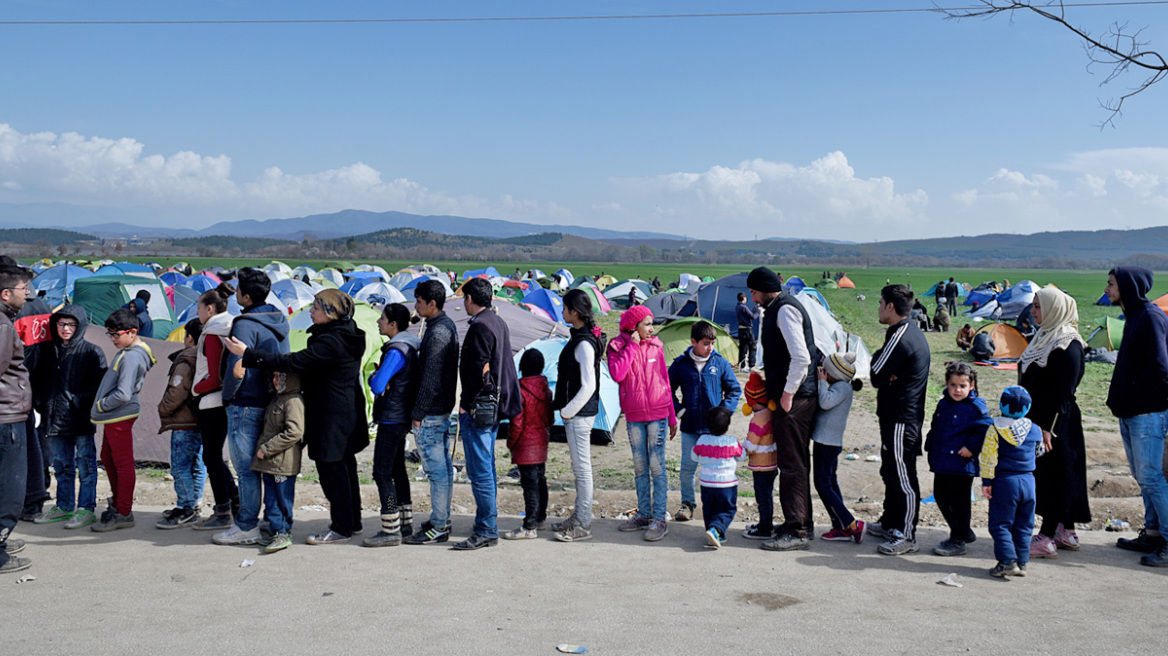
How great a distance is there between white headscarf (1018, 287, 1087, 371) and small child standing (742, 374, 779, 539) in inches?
66.3

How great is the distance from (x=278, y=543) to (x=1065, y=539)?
17.1 feet

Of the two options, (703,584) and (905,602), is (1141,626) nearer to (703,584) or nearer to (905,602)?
(905,602)

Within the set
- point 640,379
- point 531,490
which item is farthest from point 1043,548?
point 531,490

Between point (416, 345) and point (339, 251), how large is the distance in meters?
188

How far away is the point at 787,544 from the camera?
5648 mm

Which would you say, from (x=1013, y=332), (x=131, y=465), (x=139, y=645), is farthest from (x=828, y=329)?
(x=139, y=645)

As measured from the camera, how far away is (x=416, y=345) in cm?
573

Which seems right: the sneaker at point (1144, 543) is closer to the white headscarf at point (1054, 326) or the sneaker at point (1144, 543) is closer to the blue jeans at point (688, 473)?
the white headscarf at point (1054, 326)

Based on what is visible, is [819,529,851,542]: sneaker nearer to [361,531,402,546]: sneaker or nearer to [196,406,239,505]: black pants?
[361,531,402,546]: sneaker

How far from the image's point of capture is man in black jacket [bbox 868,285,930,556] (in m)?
5.47

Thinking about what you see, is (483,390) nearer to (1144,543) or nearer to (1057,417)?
(1057,417)

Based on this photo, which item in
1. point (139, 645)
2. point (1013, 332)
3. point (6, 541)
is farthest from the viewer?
point (1013, 332)

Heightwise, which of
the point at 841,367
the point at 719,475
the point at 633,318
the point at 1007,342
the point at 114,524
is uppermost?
the point at 633,318

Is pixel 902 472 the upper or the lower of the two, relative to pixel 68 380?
lower
